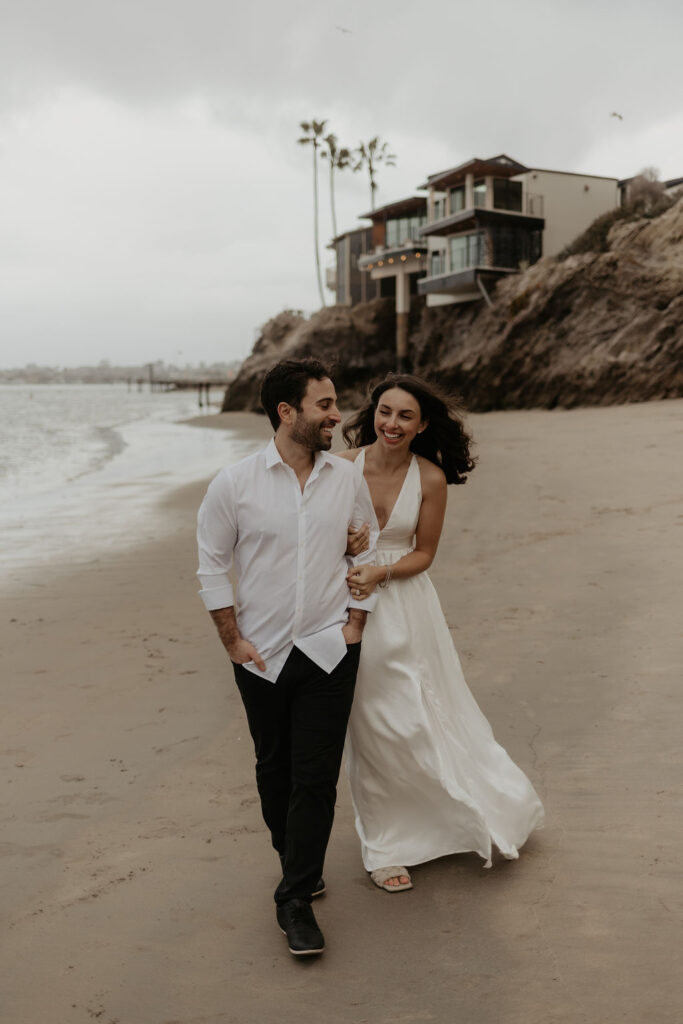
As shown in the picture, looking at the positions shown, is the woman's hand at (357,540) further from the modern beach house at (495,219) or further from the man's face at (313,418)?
the modern beach house at (495,219)

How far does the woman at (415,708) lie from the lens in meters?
3.48

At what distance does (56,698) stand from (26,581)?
3.85 metres

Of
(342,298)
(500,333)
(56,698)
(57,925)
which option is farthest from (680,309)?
(342,298)

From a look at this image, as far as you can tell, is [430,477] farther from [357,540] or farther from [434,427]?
[357,540]

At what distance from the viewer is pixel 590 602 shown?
721 cm

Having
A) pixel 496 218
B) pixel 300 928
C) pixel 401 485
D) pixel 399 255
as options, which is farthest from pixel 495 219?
pixel 300 928

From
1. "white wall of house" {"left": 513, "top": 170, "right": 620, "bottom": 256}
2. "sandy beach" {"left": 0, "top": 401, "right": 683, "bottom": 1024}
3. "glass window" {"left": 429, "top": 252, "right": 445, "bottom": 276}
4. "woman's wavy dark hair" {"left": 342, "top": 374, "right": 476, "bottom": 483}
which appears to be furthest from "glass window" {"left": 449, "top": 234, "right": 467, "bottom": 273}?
"woman's wavy dark hair" {"left": 342, "top": 374, "right": 476, "bottom": 483}

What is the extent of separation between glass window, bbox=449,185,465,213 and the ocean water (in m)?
13.2

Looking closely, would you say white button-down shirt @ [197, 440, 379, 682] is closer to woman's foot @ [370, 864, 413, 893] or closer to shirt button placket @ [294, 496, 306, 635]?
shirt button placket @ [294, 496, 306, 635]

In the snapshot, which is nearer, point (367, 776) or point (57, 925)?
point (57, 925)

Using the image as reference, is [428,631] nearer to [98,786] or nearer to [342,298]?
[98,786]

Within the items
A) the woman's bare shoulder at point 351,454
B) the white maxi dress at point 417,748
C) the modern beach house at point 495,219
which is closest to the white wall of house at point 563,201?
the modern beach house at point 495,219

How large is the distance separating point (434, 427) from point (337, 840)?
1.84 meters

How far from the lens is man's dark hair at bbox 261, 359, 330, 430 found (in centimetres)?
312
